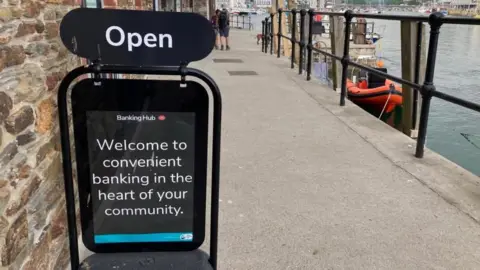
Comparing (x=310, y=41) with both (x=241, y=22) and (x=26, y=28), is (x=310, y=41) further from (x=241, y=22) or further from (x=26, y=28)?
(x=241, y=22)

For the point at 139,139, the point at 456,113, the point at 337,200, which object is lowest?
the point at 456,113

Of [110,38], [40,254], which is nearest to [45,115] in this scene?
[110,38]

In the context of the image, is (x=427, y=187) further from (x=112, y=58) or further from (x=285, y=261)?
(x=112, y=58)

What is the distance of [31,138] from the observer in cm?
192

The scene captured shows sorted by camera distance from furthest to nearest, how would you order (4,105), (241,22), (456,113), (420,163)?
(241,22) < (456,113) < (420,163) < (4,105)

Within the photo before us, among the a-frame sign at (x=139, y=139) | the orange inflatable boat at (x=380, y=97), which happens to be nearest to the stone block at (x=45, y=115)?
the a-frame sign at (x=139, y=139)

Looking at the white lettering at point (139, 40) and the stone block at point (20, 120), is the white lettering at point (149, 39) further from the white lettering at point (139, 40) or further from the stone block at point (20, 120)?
the stone block at point (20, 120)

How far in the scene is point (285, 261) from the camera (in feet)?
8.38

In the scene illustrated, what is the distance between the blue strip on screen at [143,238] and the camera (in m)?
2.08

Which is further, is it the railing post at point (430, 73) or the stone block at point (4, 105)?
the railing post at point (430, 73)

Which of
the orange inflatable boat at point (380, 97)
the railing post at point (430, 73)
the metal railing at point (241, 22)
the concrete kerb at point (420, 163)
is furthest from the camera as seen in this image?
the metal railing at point (241, 22)

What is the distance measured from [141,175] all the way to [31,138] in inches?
18.8

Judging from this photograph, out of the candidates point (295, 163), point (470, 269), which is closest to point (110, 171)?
point (470, 269)

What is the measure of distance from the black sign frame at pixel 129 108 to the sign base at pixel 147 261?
1.2 inches
